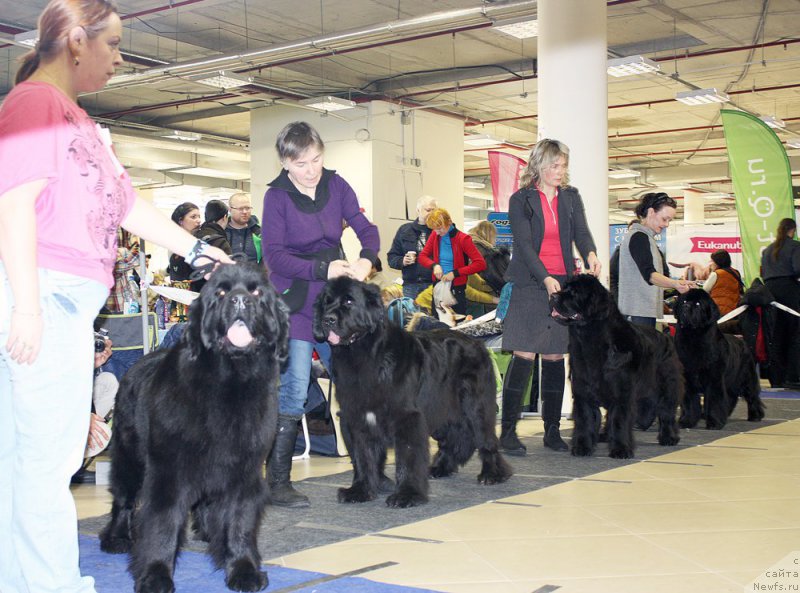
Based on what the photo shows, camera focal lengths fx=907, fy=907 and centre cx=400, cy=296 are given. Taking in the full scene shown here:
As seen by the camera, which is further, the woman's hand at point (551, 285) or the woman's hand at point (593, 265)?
the woman's hand at point (593, 265)

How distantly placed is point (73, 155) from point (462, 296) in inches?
242

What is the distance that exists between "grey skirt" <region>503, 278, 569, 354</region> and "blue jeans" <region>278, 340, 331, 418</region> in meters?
1.66

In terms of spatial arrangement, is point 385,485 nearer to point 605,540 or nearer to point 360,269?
point 360,269

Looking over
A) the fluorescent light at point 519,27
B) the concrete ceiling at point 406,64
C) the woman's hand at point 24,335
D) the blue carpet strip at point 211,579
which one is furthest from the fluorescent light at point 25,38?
the woman's hand at point 24,335

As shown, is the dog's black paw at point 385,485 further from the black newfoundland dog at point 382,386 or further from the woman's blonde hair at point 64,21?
the woman's blonde hair at point 64,21

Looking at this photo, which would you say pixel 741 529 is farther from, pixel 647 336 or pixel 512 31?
pixel 512 31

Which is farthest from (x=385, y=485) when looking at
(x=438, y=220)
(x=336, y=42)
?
(x=336, y=42)

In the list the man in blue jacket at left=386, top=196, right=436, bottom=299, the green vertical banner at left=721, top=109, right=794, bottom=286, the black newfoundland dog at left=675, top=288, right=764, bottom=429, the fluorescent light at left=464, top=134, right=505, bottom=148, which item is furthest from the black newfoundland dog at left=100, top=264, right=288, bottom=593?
the fluorescent light at left=464, top=134, right=505, bottom=148

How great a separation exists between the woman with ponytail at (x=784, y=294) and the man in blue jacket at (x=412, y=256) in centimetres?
400

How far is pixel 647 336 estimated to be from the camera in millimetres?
5602

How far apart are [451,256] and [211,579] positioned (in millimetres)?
5438

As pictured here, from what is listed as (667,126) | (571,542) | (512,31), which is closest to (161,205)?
(667,126)

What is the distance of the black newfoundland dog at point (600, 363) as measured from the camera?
16.6ft

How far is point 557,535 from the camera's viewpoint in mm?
3365
